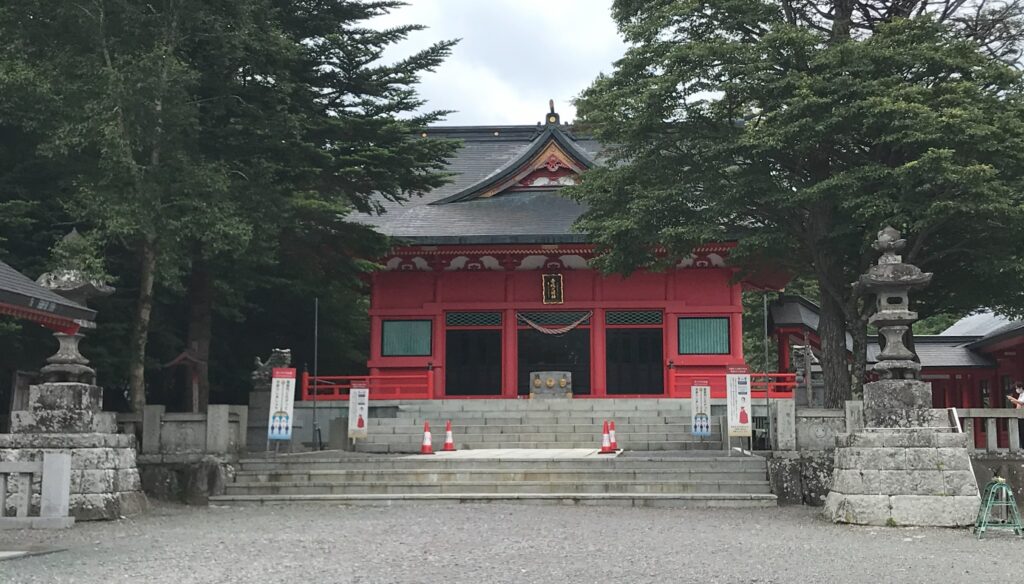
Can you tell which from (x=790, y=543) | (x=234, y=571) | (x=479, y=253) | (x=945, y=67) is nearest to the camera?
(x=234, y=571)

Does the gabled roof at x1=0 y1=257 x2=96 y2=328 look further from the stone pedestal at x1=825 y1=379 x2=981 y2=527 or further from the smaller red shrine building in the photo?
the smaller red shrine building

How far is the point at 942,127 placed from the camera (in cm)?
1518

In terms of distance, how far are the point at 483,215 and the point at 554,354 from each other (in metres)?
4.01

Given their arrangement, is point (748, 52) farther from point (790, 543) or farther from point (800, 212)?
point (790, 543)

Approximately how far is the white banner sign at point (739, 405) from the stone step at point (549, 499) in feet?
6.68

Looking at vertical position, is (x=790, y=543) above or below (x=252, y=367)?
below

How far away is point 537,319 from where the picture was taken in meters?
25.3

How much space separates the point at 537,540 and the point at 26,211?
408 inches

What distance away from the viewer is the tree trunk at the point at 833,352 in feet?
59.7

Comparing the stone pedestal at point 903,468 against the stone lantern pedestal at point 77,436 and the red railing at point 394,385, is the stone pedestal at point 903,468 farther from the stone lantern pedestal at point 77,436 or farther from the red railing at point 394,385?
the red railing at point 394,385

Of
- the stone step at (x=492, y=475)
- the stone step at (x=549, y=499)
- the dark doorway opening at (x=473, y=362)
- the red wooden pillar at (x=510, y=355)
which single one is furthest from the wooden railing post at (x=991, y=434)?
the dark doorway opening at (x=473, y=362)

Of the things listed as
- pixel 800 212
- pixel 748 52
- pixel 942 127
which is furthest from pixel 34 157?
pixel 942 127

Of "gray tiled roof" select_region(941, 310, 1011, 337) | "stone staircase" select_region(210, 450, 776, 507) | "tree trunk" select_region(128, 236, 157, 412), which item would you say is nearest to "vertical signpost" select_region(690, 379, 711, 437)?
"stone staircase" select_region(210, 450, 776, 507)

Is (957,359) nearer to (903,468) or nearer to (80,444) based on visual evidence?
(903,468)
